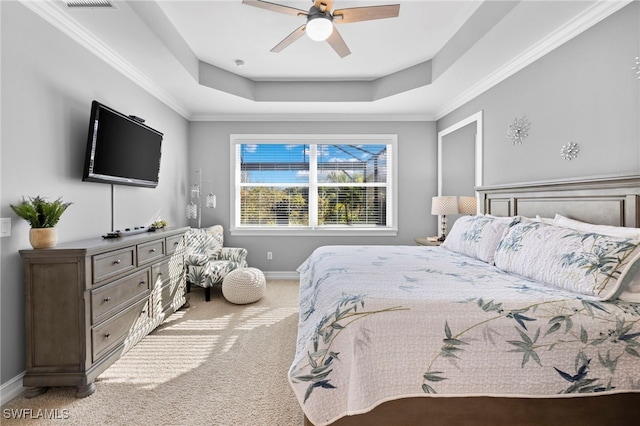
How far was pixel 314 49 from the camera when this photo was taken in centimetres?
334

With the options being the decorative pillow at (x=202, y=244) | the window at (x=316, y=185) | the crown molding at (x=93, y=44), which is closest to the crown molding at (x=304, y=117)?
the window at (x=316, y=185)

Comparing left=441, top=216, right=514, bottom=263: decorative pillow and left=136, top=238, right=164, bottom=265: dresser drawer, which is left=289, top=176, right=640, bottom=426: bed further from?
left=136, top=238, right=164, bottom=265: dresser drawer

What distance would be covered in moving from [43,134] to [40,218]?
0.65 meters

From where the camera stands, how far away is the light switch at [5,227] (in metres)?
1.83

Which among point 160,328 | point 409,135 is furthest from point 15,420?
point 409,135

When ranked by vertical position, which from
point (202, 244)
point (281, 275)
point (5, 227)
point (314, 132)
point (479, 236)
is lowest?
point (281, 275)

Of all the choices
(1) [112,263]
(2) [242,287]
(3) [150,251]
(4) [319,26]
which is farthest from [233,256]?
(4) [319,26]

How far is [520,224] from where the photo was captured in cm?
221

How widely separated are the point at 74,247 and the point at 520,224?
3023mm

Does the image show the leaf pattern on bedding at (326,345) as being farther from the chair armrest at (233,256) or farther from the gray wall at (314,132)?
the gray wall at (314,132)

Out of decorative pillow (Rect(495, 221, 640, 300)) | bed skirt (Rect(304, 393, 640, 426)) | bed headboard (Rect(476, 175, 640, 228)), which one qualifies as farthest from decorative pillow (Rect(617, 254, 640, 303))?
bed headboard (Rect(476, 175, 640, 228))

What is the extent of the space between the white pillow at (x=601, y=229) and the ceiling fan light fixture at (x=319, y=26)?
83.4 inches

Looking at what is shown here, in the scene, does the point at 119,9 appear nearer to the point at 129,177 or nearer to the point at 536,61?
the point at 129,177

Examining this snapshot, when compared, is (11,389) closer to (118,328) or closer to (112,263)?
(118,328)
